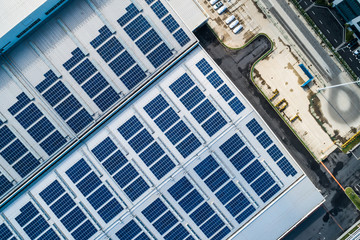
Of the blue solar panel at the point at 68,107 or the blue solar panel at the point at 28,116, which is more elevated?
the blue solar panel at the point at 28,116

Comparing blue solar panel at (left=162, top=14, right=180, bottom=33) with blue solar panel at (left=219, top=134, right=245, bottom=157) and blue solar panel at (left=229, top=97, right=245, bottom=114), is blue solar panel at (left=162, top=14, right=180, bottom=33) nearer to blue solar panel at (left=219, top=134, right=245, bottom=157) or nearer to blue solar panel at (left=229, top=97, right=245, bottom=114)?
blue solar panel at (left=229, top=97, right=245, bottom=114)

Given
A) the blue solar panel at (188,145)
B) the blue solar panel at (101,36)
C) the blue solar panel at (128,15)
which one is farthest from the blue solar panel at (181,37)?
the blue solar panel at (188,145)

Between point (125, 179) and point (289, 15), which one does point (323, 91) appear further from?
point (125, 179)

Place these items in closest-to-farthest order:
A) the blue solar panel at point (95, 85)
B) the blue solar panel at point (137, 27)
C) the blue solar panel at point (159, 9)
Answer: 1. the blue solar panel at point (95, 85)
2. the blue solar panel at point (137, 27)
3. the blue solar panel at point (159, 9)

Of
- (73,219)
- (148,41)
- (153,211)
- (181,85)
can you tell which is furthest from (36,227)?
(148,41)

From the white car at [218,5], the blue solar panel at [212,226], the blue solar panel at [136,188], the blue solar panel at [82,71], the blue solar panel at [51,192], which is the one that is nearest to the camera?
the blue solar panel at [82,71]

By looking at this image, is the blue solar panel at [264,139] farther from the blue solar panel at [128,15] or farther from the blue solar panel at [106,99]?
the blue solar panel at [128,15]

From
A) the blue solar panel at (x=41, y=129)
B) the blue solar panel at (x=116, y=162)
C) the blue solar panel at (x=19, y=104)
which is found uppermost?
the blue solar panel at (x=19, y=104)
